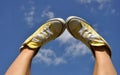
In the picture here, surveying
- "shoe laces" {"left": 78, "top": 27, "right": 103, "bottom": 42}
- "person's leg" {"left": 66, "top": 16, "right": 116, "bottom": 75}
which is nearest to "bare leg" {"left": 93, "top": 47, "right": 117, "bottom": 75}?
"person's leg" {"left": 66, "top": 16, "right": 116, "bottom": 75}

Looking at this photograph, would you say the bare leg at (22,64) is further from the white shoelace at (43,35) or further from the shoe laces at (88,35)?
the shoe laces at (88,35)

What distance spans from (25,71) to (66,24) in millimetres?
1217

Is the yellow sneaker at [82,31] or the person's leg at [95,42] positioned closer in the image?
the person's leg at [95,42]

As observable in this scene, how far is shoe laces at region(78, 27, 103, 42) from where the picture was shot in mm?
4961

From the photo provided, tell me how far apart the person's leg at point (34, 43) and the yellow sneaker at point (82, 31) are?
0.13 meters

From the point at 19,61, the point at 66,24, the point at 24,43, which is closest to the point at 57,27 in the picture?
the point at 66,24

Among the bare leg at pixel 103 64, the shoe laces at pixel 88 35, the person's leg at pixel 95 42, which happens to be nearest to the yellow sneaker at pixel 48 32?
the person's leg at pixel 95 42

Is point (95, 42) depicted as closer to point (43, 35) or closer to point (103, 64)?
point (103, 64)

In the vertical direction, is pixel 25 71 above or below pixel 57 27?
below

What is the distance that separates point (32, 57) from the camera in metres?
4.67

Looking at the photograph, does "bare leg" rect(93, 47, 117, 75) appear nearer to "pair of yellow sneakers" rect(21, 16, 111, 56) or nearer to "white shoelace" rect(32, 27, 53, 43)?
"pair of yellow sneakers" rect(21, 16, 111, 56)

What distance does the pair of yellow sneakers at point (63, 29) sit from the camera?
16.6ft

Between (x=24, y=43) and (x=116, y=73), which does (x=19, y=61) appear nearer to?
(x=24, y=43)

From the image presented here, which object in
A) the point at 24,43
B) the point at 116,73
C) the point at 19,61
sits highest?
the point at 24,43
